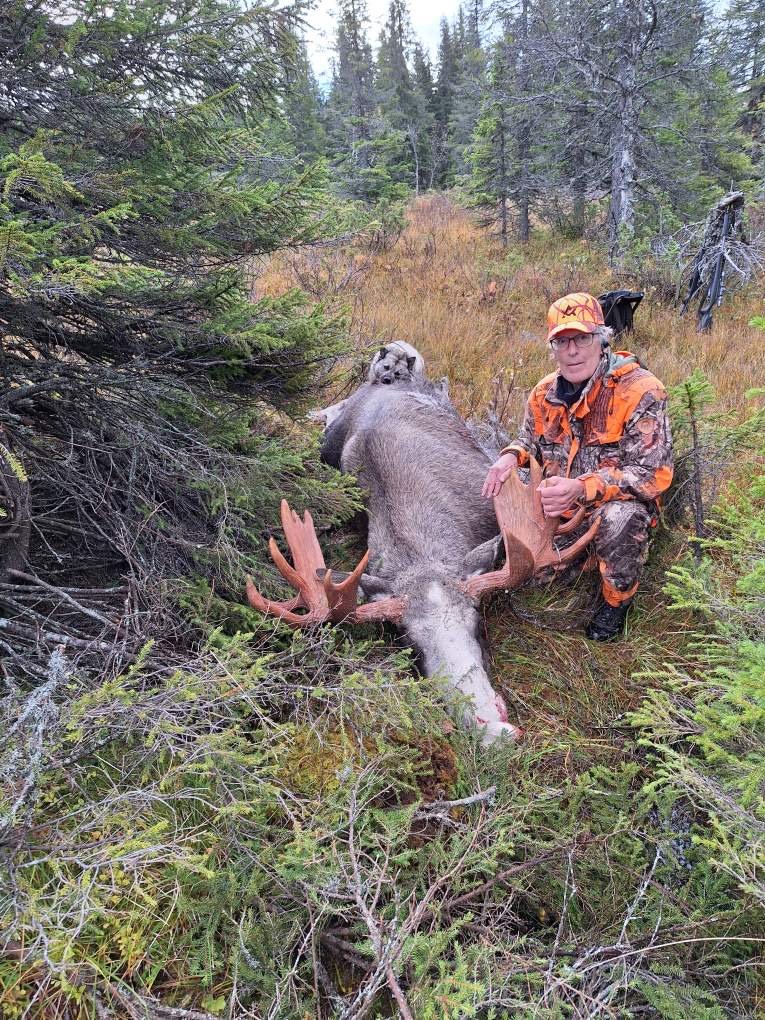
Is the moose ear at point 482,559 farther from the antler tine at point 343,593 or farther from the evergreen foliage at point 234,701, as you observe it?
the antler tine at point 343,593

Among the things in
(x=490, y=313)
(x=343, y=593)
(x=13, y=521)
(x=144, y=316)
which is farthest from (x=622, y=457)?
(x=490, y=313)

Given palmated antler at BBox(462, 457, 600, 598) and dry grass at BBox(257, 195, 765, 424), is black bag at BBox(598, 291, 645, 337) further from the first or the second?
palmated antler at BBox(462, 457, 600, 598)

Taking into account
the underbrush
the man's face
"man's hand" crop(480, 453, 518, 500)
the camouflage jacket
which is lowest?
the underbrush

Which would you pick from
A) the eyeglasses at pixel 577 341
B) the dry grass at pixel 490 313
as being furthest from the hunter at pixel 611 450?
the dry grass at pixel 490 313

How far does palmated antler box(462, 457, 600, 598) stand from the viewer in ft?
10.9

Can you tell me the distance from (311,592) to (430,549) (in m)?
1.07

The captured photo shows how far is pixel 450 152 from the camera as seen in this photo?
35156 mm

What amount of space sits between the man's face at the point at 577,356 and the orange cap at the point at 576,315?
0.04 meters

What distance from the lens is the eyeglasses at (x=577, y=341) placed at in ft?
11.7

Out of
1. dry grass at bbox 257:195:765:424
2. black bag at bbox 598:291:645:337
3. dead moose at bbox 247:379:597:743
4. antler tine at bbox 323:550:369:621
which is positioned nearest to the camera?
antler tine at bbox 323:550:369:621

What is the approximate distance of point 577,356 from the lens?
3641 millimetres

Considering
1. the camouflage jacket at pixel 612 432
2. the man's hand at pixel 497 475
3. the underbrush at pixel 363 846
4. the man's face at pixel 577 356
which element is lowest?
the underbrush at pixel 363 846

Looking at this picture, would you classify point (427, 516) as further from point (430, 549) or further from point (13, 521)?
point (13, 521)

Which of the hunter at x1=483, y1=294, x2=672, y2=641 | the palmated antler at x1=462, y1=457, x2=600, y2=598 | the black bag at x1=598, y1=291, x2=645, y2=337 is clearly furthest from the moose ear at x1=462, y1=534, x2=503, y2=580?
the black bag at x1=598, y1=291, x2=645, y2=337
